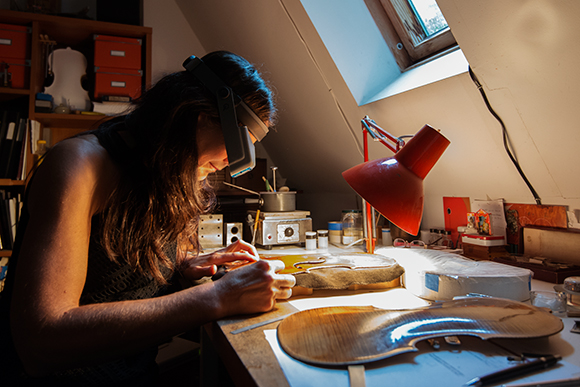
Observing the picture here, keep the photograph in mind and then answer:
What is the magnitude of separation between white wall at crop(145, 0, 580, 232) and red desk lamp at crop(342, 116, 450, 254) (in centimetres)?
42

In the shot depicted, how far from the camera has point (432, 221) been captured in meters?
1.73

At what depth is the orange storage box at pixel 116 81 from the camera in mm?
1959

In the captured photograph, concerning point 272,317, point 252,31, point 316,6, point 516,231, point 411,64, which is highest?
point 252,31

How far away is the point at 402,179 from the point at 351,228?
0.99 m

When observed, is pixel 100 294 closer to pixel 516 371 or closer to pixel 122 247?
pixel 122 247

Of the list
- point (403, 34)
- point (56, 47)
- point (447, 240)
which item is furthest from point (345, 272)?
point (56, 47)

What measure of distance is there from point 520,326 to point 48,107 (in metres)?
2.28

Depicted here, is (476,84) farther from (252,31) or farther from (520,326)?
(252,31)

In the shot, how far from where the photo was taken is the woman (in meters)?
0.59

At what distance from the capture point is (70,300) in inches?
24.0

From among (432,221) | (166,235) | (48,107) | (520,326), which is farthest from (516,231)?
(48,107)

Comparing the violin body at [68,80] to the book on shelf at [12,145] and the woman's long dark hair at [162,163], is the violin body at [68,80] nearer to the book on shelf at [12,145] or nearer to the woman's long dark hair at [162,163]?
the book on shelf at [12,145]

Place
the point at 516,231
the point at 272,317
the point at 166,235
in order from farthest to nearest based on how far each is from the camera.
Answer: the point at 516,231 < the point at 166,235 < the point at 272,317

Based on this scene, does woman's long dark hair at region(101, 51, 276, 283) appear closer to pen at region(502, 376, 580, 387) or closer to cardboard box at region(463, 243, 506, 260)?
pen at region(502, 376, 580, 387)
